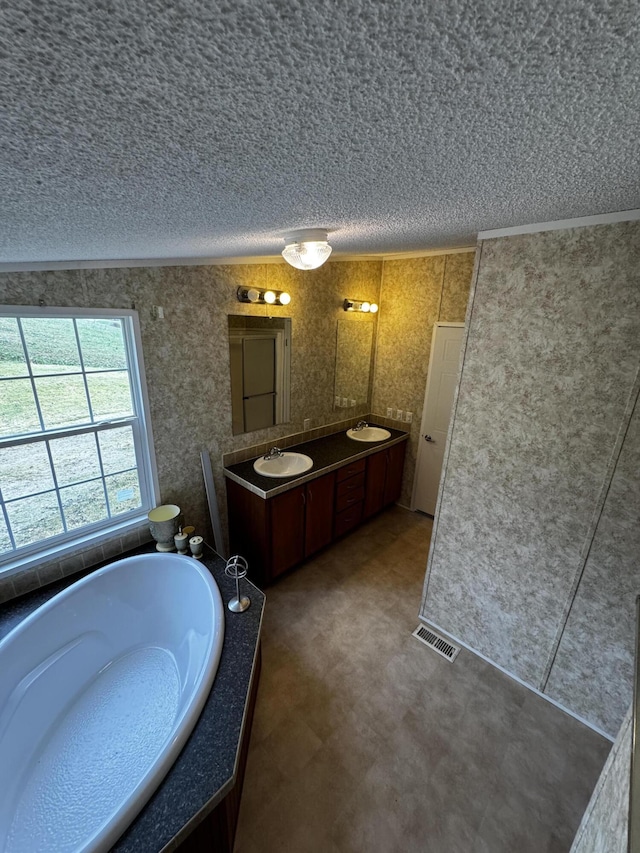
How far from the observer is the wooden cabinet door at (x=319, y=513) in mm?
2865

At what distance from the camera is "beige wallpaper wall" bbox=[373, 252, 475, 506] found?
3.26m

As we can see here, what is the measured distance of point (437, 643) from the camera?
237cm

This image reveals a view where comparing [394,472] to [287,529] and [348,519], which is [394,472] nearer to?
[348,519]

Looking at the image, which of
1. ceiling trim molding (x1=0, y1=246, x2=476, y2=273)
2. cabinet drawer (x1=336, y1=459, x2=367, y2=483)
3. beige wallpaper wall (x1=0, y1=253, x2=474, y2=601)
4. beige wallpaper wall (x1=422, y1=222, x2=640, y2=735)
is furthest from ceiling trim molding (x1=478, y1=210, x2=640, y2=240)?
cabinet drawer (x1=336, y1=459, x2=367, y2=483)

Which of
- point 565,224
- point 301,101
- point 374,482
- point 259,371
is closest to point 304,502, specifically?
point 374,482

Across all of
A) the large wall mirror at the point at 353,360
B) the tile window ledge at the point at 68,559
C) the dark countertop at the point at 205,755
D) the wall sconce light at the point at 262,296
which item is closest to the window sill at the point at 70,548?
the tile window ledge at the point at 68,559

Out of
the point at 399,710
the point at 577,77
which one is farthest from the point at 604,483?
the point at 577,77

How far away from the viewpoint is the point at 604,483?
65.5 inches

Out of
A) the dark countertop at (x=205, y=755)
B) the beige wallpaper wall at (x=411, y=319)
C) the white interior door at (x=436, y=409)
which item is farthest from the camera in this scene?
the white interior door at (x=436, y=409)

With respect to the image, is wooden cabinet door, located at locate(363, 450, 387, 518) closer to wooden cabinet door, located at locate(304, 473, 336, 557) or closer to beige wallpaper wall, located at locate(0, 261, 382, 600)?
wooden cabinet door, located at locate(304, 473, 336, 557)

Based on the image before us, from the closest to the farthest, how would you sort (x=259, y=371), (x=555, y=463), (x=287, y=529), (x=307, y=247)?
(x=307, y=247) < (x=555, y=463) < (x=287, y=529) < (x=259, y=371)

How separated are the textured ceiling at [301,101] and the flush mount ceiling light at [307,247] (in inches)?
25.4

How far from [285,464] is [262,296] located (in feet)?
4.63

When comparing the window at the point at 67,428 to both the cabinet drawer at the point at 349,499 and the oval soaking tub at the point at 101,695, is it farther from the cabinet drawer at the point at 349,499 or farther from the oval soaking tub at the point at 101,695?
the cabinet drawer at the point at 349,499
